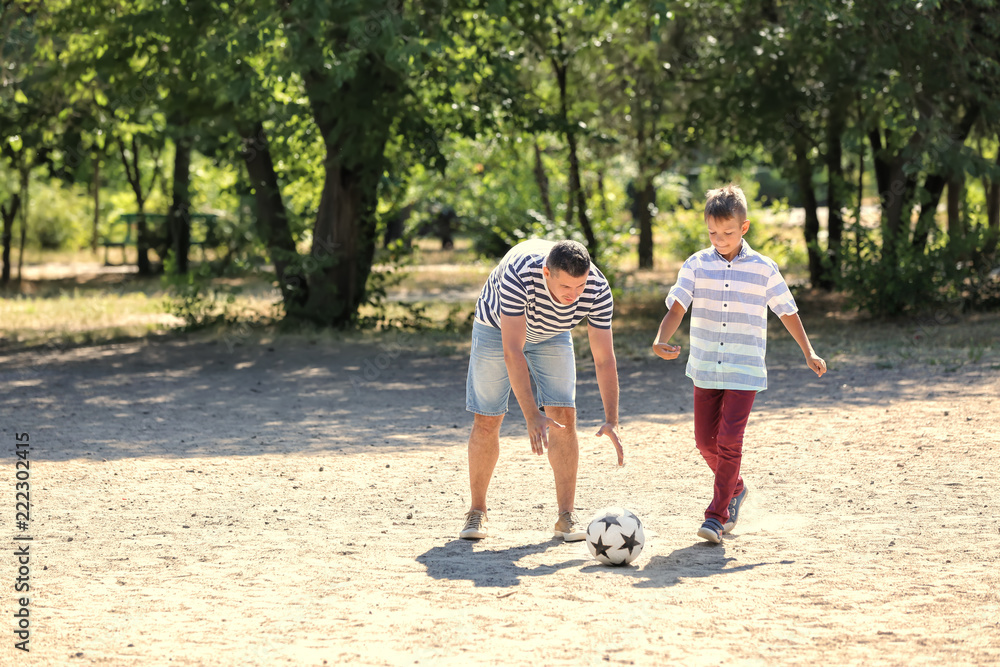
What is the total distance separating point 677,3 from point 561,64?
2.55m

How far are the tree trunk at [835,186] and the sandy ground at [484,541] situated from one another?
17.3ft

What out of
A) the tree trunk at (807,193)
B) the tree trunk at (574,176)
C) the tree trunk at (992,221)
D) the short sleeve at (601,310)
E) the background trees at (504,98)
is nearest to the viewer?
the short sleeve at (601,310)

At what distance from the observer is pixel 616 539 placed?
491 centimetres

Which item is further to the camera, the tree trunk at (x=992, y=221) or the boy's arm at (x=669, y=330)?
the tree trunk at (x=992, y=221)

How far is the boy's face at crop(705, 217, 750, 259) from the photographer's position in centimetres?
502

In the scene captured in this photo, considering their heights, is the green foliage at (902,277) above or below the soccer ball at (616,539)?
above

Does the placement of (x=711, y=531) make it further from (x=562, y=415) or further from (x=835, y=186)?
(x=835, y=186)

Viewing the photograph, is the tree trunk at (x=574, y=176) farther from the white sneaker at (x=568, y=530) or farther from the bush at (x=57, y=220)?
the bush at (x=57, y=220)

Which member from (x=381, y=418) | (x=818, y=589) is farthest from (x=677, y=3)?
(x=818, y=589)

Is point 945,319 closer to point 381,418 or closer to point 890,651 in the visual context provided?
point 381,418

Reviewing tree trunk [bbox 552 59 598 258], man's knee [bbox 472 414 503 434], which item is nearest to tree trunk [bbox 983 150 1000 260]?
tree trunk [bbox 552 59 598 258]

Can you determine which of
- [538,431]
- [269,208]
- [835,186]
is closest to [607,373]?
[538,431]

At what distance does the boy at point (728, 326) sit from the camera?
5168mm

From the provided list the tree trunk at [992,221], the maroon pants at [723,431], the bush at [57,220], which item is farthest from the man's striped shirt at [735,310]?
the bush at [57,220]
